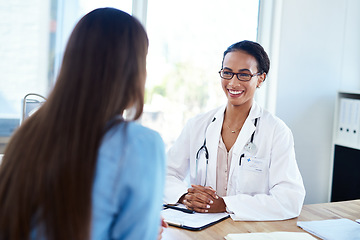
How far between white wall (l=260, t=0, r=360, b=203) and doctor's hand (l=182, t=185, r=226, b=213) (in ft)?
4.95

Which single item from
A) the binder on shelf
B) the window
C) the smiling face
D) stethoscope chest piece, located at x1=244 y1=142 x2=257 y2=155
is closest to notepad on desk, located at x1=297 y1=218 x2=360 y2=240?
stethoscope chest piece, located at x1=244 y1=142 x2=257 y2=155

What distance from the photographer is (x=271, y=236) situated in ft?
4.66

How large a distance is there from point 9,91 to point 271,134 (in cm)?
166

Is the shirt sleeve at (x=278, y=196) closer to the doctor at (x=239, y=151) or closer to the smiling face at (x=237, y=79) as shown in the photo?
the doctor at (x=239, y=151)

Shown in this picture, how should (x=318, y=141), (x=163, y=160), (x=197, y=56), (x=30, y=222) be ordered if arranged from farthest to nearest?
(x=318, y=141)
(x=197, y=56)
(x=163, y=160)
(x=30, y=222)

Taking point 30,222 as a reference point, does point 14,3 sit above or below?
above

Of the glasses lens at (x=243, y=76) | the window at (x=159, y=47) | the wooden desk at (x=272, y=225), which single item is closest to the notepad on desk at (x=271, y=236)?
the wooden desk at (x=272, y=225)

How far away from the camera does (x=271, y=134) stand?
201 cm

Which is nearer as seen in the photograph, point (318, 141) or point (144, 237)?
point (144, 237)

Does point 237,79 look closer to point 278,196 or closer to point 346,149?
point 278,196

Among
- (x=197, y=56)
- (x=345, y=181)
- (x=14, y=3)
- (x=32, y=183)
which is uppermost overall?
(x=14, y=3)

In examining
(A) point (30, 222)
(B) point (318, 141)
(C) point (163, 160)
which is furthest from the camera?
(B) point (318, 141)

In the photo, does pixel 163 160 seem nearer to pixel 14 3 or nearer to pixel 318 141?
pixel 14 3

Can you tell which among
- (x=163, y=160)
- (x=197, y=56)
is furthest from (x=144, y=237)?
(x=197, y=56)
